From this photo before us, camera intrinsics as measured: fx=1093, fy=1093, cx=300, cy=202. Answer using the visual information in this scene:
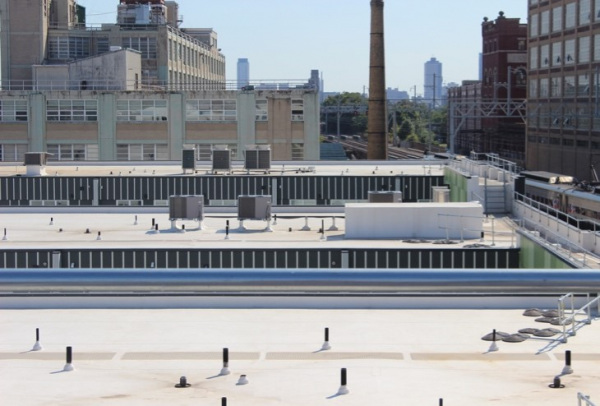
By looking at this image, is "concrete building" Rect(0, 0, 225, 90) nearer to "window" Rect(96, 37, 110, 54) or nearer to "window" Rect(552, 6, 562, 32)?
"window" Rect(96, 37, 110, 54)

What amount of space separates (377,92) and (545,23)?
1010 inches

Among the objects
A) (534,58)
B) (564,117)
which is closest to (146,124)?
(564,117)

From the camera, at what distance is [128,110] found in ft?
274

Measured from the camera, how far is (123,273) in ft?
22.6

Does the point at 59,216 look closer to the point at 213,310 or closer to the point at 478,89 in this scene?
the point at 213,310

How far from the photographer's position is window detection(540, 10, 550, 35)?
322 feet

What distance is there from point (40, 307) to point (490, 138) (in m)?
114

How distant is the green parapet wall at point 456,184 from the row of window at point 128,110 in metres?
29.5

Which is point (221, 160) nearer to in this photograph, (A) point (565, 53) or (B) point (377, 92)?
(B) point (377, 92)

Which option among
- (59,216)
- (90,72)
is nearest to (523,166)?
(90,72)

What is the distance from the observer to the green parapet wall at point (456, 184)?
48.4m

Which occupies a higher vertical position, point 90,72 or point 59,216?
point 90,72

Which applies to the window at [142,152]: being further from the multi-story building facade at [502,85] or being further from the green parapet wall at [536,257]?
the green parapet wall at [536,257]

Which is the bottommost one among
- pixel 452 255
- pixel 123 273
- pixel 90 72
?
pixel 452 255
